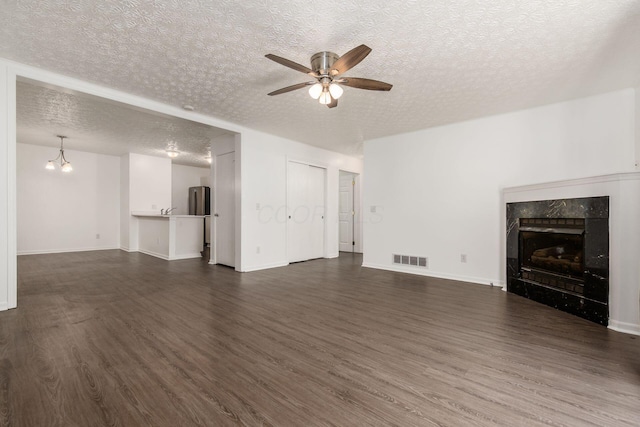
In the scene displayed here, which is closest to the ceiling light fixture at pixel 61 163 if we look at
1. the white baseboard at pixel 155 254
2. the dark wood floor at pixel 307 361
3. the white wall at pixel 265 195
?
the white baseboard at pixel 155 254

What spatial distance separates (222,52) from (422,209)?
12.5 ft

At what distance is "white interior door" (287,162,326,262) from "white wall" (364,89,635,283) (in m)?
1.24

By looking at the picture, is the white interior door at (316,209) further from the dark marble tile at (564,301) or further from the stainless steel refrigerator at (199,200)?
the stainless steel refrigerator at (199,200)

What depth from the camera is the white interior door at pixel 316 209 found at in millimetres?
6293

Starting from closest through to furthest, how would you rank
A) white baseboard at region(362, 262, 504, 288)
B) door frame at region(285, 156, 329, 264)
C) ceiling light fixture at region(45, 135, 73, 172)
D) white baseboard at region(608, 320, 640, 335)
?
→ white baseboard at region(608, 320, 640, 335) < white baseboard at region(362, 262, 504, 288) < door frame at region(285, 156, 329, 264) < ceiling light fixture at region(45, 135, 73, 172)

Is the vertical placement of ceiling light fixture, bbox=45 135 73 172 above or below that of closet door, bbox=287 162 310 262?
above

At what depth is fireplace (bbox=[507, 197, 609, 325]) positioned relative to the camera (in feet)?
8.97

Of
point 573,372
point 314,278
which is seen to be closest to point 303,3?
point 573,372

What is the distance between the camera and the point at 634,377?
5.93ft

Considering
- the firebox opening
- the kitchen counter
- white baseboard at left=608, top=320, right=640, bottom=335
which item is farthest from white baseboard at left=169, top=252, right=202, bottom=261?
white baseboard at left=608, top=320, right=640, bottom=335

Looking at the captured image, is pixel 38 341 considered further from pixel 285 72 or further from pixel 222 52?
pixel 285 72

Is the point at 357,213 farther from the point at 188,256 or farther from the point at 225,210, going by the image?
the point at 188,256

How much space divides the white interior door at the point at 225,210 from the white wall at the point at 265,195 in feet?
1.41

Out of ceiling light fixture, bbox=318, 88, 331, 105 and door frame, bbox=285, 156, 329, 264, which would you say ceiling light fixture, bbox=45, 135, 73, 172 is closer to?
door frame, bbox=285, 156, 329, 264
